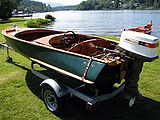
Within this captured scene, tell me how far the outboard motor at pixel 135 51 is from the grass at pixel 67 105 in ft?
2.35

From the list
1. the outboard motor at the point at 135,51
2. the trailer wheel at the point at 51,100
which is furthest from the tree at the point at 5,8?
the outboard motor at the point at 135,51

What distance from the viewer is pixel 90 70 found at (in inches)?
195

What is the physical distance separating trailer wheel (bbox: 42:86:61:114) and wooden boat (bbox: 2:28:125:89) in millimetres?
539

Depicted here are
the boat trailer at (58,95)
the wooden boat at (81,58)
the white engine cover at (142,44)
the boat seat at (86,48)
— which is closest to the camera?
the white engine cover at (142,44)

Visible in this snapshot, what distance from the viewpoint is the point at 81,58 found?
5.17m

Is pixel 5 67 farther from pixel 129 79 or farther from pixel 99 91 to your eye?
pixel 129 79

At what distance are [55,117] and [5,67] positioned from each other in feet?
14.0

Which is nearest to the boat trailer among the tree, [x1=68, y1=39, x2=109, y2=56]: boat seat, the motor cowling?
[x1=68, y1=39, x2=109, y2=56]: boat seat

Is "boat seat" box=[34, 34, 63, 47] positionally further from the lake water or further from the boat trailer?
the lake water

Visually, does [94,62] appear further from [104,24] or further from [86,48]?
[104,24]

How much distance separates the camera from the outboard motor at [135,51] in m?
4.84

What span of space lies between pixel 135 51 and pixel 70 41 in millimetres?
2944

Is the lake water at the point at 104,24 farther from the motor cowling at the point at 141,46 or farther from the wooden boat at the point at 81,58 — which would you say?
the motor cowling at the point at 141,46

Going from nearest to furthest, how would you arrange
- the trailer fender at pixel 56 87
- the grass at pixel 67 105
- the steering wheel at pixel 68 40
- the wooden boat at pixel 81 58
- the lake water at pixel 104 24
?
the wooden boat at pixel 81 58
the trailer fender at pixel 56 87
the grass at pixel 67 105
the steering wheel at pixel 68 40
the lake water at pixel 104 24
